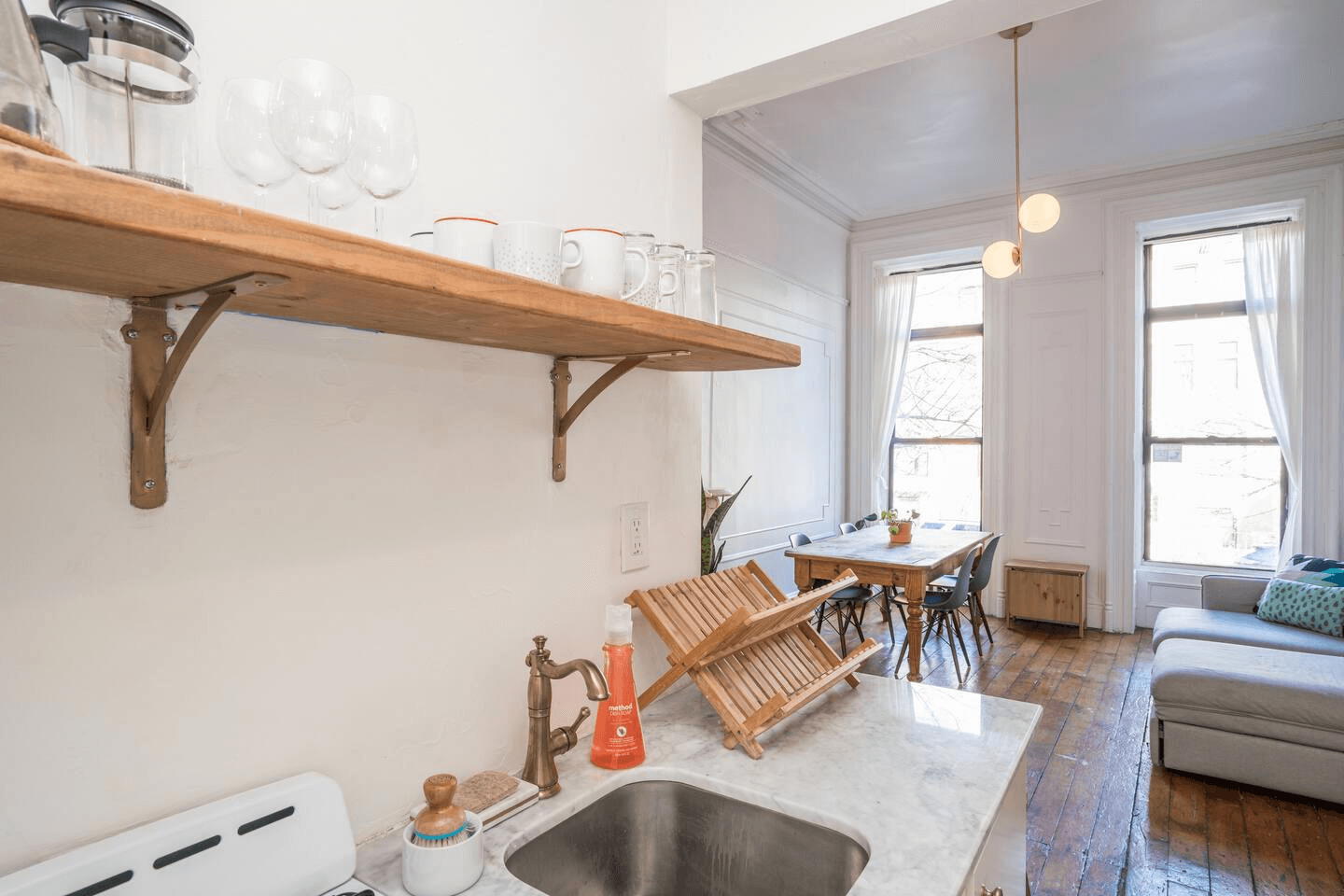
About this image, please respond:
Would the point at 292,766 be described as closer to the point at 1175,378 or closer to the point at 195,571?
the point at 195,571

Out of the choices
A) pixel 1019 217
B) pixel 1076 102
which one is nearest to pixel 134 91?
pixel 1019 217

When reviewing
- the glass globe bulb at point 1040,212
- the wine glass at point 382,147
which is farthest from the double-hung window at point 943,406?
the wine glass at point 382,147

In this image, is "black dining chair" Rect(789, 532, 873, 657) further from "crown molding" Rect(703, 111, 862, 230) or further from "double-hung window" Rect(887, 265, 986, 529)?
"crown molding" Rect(703, 111, 862, 230)

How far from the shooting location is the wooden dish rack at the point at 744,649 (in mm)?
1314

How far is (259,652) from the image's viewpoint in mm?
882

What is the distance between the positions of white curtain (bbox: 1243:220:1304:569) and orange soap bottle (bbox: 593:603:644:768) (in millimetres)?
5563

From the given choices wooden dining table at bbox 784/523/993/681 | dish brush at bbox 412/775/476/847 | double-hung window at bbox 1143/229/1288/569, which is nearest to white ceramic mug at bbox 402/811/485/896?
dish brush at bbox 412/775/476/847

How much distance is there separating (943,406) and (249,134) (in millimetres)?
6337

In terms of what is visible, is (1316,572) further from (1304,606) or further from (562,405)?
(562,405)

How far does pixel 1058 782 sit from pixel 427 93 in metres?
3.31

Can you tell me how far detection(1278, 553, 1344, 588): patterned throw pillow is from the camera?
12.8ft

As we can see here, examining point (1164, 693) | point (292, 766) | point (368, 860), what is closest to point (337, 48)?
point (292, 766)

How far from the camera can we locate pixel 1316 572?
4.06 m

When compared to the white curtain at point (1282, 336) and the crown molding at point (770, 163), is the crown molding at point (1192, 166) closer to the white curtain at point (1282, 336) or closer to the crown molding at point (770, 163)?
the white curtain at point (1282, 336)
